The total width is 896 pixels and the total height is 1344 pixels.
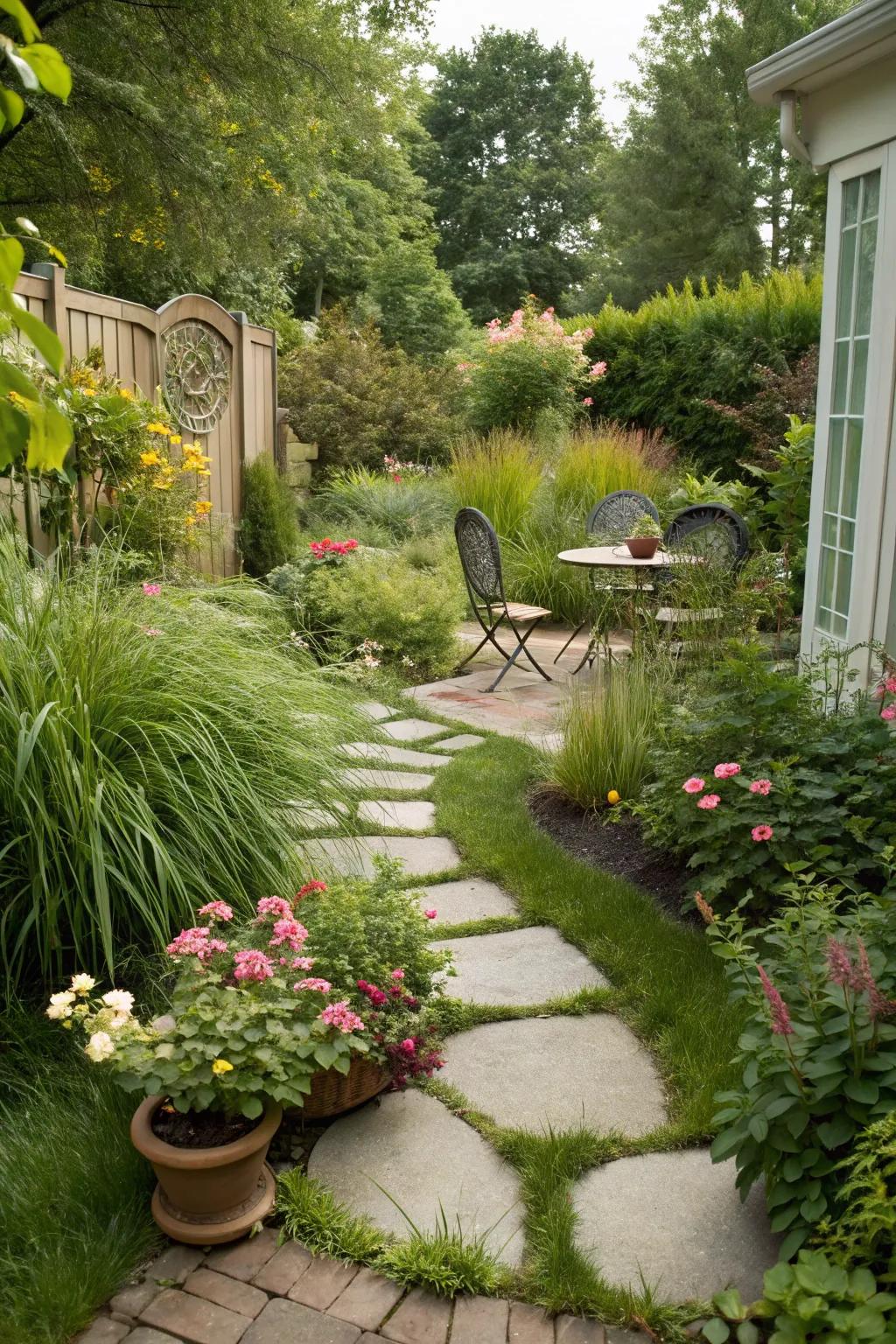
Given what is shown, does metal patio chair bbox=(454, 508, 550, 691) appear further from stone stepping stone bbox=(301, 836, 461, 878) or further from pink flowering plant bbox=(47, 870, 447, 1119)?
pink flowering plant bbox=(47, 870, 447, 1119)

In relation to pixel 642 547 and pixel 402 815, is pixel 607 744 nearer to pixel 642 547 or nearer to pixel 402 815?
pixel 402 815

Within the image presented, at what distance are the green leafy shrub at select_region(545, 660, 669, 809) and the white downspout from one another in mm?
2142

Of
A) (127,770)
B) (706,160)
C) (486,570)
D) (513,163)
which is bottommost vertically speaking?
(127,770)

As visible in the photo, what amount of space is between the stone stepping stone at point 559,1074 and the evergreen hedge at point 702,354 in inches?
309

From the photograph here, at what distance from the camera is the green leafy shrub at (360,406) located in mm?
10773

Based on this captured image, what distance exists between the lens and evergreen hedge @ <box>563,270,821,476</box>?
32.4ft

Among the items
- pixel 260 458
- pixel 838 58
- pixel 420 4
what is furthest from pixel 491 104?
pixel 838 58

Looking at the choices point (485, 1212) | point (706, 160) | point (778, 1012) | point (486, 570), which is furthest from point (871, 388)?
point (706, 160)

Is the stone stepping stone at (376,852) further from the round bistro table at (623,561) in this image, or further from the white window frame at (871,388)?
the round bistro table at (623,561)

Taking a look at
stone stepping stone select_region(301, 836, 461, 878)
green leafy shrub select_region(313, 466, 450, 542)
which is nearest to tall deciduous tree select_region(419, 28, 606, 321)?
green leafy shrub select_region(313, 466, 450, 542)

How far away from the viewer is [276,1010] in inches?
76.7

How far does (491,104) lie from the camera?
32.3 m

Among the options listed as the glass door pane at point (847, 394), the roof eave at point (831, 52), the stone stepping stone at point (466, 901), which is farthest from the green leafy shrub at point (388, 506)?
the stone stepping stone at point (466, 901)

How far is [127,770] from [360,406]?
871 cm
